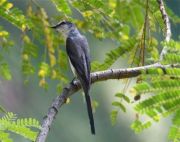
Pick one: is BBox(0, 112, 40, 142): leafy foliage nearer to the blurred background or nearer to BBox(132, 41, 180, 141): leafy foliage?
BBox(132, 41, 180, 141): leafy foliage

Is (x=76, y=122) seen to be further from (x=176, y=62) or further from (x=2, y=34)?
(x=176, y=62)

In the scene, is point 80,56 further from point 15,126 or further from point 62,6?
point 15,126

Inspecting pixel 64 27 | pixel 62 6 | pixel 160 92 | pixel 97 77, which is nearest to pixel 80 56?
pixel 64 27

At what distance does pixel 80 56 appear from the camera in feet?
13.4

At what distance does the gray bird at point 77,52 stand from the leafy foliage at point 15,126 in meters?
1.01

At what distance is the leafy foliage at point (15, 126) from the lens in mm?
2285

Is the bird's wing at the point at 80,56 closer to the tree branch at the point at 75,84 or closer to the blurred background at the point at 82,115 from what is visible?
the tree branch at the point at 75,84

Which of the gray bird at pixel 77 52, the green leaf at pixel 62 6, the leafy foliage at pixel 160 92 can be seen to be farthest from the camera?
the gray bird at pixel 77 52

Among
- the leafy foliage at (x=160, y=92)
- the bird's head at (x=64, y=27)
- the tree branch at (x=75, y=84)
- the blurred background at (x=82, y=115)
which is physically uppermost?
the leafy foliage at (x=160, y=92)

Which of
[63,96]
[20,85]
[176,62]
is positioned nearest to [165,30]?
[63,96]

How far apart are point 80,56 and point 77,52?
96mm

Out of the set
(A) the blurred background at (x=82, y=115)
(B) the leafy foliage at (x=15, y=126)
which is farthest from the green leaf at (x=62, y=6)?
(A) the blurred background at (x=82, y=115)

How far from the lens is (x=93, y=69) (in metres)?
3.29

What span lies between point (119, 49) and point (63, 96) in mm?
614
